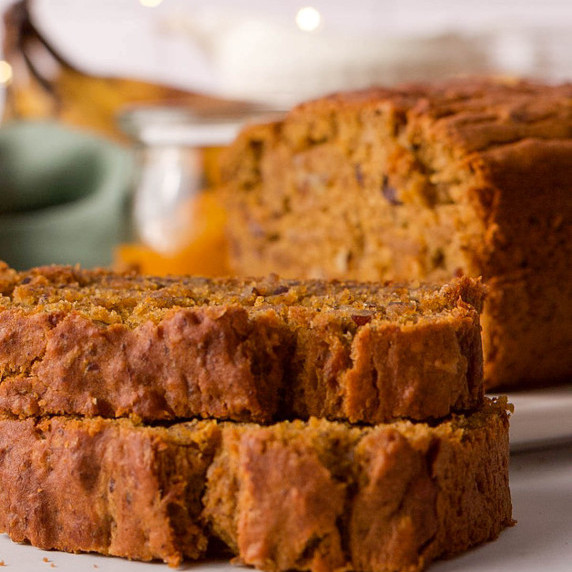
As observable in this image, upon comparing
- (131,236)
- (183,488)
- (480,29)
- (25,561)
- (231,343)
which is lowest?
(25,561)

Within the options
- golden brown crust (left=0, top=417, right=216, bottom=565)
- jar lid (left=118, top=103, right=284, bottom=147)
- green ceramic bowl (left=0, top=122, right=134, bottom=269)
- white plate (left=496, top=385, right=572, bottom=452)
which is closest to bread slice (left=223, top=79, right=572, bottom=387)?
white plate (left=496, top=385, right=572, bottom=452)

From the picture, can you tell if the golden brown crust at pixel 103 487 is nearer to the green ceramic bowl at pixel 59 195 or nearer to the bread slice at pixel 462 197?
the bread slice at pixel 462 197

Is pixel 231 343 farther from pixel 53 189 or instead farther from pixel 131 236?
pixel 53 189

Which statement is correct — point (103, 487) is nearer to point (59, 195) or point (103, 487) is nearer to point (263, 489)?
point (263, 489)

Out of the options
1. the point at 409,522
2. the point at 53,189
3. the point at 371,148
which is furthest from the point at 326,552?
the point at 53,189

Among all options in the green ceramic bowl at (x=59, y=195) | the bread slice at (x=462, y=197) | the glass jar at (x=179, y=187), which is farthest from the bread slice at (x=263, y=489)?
the green ceramic bowl at (x=59, y=195)

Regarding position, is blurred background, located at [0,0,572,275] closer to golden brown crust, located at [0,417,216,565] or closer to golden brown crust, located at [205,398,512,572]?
golden brown crust, located at [0,417,216,565]

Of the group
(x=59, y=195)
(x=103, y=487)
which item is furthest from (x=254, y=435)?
(x=59, y=195)
